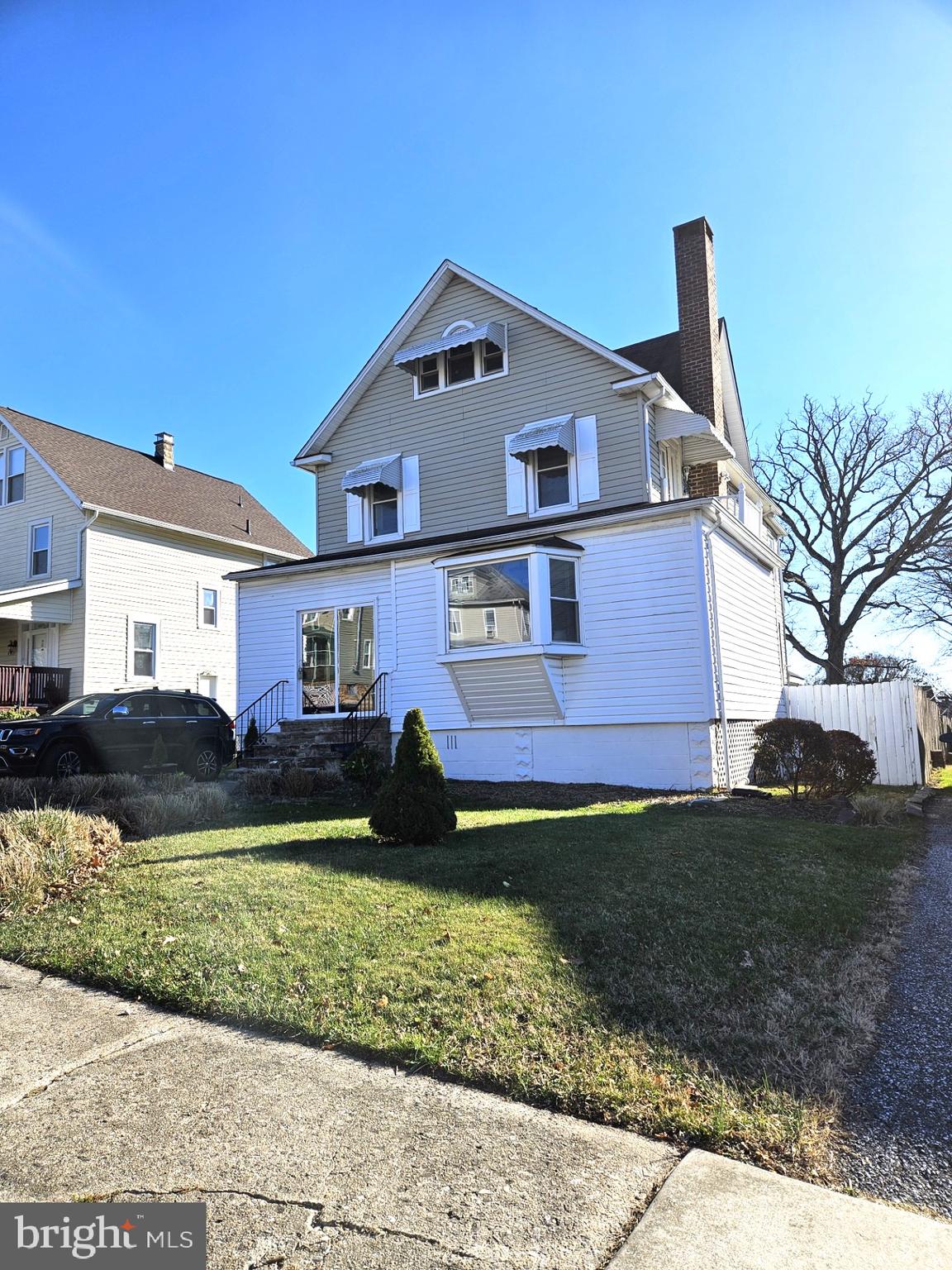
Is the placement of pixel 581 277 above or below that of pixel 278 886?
above

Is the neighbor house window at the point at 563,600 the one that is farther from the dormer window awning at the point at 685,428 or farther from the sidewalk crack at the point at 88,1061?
the sidewalk crack at the point at 88,1061

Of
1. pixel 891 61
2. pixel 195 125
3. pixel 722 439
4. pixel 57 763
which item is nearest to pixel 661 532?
pixel 722 439

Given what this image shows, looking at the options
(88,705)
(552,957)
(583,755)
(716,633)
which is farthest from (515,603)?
(552,957)

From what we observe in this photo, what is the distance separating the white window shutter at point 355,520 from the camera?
60.2 feet

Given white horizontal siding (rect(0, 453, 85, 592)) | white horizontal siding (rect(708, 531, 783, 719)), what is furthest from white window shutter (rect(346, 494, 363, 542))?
white horizontal siding (rect(0, 453, 85, 592))

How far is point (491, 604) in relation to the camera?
14.0m

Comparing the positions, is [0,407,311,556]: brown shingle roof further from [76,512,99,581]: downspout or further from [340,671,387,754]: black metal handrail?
[340,671,387,754]: black metal handrail

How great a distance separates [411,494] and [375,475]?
88 cm

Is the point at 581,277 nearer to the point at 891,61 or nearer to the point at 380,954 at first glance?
the point at 891,61

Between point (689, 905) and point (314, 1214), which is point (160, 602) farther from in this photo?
point (314, 1214)

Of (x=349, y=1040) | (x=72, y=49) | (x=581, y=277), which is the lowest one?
(x=349, y=1040)

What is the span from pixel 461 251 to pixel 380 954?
16666 millimetres

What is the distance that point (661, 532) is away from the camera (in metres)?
13.4

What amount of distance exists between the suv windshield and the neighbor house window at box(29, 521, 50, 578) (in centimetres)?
1059
